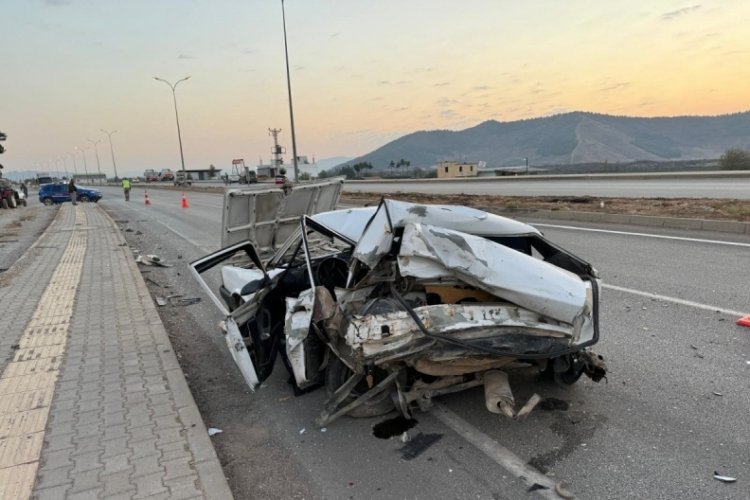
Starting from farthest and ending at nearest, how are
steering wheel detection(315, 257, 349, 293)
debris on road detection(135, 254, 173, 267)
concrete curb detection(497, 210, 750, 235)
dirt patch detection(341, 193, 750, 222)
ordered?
dirt patch detection(341, 193, 750, 222)
concrete curb detection(497, 210, 750, 235)
debris on road detection(135, 254, 173, 267)
steering wheel detection(315, 257, 349, 293)

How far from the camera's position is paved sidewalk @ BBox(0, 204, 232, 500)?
2680mm

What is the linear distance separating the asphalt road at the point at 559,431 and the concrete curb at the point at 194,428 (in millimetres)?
118

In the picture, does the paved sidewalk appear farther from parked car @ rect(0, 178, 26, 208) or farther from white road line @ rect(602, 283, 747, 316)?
parked car @ rect(0, 178, 26, 208)

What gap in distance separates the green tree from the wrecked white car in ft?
129

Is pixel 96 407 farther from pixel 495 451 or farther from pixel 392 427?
pixel 495 451

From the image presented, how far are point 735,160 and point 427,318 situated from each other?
138 ft

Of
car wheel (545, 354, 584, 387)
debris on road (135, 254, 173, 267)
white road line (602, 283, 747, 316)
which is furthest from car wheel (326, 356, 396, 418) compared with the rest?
debris on road (135, 254, 173, 267)

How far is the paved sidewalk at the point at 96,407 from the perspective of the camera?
2680mm

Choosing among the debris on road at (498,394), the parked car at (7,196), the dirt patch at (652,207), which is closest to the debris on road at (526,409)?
the debris on road at (498,394)

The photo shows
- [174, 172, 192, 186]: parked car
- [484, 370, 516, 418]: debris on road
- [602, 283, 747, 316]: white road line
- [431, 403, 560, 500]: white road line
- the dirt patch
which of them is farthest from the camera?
[174, 172, 192, 186]: parked car

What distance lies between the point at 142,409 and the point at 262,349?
2.97 feet

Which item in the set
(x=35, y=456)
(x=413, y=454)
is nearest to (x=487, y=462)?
(x=413, y=454)

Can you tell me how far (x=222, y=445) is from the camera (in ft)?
10.4

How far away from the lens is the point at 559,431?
3.07 metres
